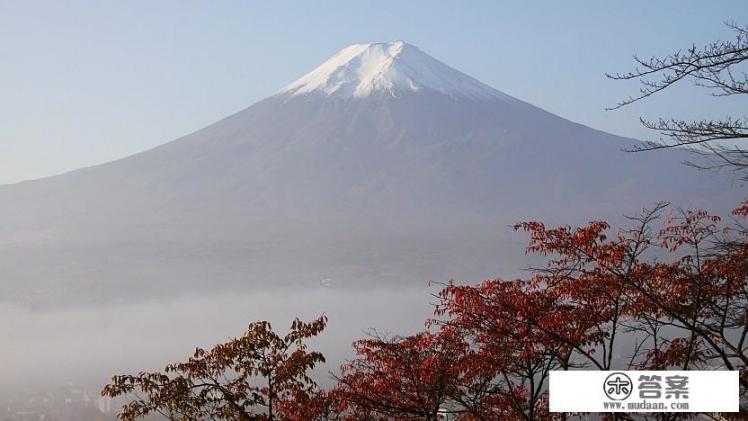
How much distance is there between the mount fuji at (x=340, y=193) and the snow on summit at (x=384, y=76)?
0.34m

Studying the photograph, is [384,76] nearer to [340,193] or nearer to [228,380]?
[340,193]

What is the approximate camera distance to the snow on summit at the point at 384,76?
144 m

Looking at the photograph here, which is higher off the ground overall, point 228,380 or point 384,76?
point 384,76

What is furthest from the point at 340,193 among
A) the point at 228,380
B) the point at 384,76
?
the point at 228,380

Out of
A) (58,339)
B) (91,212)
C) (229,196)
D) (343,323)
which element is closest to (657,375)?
(343,323)

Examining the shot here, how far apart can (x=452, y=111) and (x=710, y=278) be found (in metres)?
135

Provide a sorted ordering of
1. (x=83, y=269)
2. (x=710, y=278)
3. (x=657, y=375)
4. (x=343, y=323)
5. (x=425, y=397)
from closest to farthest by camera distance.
Answer: (x=657, y=375) < (x=710, y=278) < (x=425, y=397) < (x=343, y=323) < (x=83, y=269)

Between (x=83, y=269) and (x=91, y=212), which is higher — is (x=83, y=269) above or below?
below

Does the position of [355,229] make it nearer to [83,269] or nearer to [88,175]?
[83,269]

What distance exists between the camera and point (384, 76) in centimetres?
14938

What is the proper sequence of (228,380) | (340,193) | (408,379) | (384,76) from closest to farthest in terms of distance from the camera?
1. (228,380)
2. (408,379)
3. (340,193)
4. (384,76)

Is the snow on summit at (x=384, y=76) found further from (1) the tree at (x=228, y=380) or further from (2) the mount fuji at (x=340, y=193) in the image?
(1) the tree at (x=228, y=380)

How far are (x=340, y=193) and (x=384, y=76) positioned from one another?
115 ft

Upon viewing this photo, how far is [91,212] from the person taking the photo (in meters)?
125
